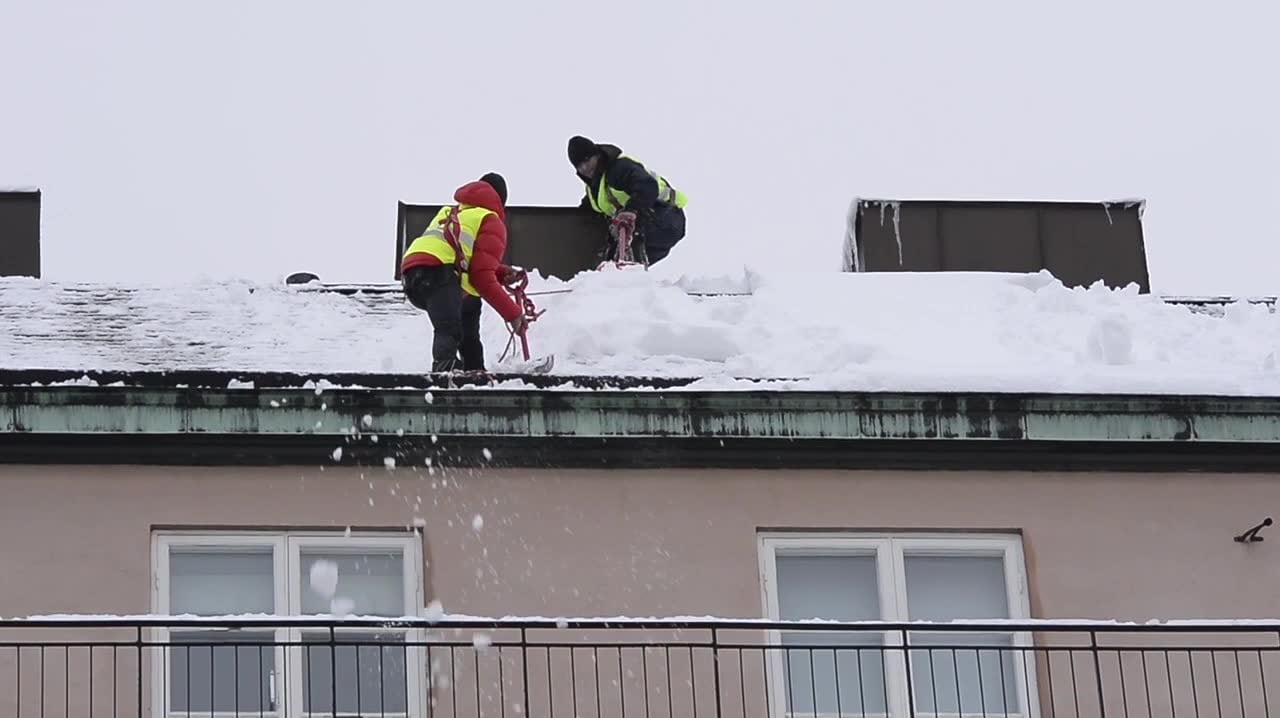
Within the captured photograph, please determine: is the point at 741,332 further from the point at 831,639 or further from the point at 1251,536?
the point at 1251,536

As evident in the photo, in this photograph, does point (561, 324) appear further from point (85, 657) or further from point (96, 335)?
point (85, 657)

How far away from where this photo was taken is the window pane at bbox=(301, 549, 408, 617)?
503 inches

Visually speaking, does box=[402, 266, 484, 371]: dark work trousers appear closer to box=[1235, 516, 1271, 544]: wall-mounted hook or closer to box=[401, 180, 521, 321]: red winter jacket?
box=[401, 180, 521, 321]: red winter jacket

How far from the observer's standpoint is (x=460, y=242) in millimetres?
14602

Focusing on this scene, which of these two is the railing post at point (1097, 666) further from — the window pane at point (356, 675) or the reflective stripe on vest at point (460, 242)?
the reflective stripe on vest at point (460, 242)

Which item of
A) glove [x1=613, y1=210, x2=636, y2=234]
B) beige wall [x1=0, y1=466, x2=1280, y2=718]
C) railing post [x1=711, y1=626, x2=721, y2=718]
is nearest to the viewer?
railing post [x1=711, y1=626, x2=721, y2=718]

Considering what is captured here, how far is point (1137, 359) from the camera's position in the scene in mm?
14188

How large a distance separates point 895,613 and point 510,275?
340cm

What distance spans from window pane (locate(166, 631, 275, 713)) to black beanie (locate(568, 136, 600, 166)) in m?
5.82

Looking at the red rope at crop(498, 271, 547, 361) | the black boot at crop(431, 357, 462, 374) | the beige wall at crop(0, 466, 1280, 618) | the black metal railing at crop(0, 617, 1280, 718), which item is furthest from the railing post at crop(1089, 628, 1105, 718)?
the black boot at crop(431, 357, 462, 374)

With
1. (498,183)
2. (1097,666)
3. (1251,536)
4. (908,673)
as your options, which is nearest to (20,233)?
(498,183)

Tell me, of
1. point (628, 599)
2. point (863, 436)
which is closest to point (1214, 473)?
point (863, 436)

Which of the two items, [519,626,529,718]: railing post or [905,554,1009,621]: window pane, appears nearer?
[519,626,529,718]: railing post

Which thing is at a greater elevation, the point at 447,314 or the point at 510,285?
the point at 510,285
